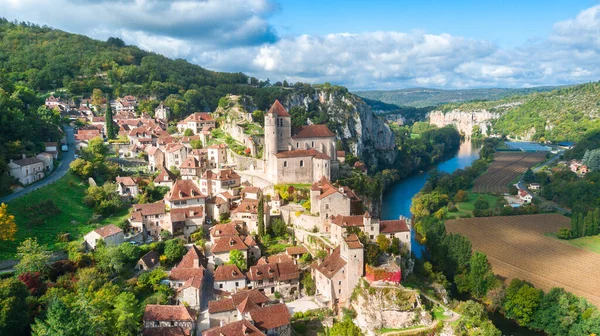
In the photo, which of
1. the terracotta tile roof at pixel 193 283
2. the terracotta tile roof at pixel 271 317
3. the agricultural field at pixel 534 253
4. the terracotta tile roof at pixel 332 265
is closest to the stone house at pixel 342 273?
the terracotta tile roof at pixel 332 265

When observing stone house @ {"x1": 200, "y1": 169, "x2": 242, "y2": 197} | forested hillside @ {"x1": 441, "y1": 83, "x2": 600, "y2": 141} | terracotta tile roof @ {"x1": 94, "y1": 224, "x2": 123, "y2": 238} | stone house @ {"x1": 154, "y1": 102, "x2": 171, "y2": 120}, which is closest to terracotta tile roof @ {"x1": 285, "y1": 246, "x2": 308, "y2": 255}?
stone house @ {"x1": 200, "y1": 169, "x2": 242, "y2": 197}

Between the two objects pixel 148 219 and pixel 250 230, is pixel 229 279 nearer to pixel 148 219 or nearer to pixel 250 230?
pixel 250 230

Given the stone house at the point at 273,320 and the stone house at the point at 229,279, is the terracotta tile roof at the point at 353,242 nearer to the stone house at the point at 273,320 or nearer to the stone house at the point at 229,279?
the stone house at the point at 273,320

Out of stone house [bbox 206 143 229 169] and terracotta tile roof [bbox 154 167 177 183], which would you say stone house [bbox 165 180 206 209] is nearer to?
terracotta tile roof [bbox 154 167 177 183]

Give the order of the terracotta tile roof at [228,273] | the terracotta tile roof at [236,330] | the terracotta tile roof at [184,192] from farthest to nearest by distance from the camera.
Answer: the terracotta tile roof at [184,192], the terracotta tile roof at [228,273], the terracotta tile roof at [236,330]

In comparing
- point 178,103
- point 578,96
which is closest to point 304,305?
point 178,103

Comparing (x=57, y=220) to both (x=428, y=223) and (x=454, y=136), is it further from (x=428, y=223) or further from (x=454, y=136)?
(x=454, y=136)
